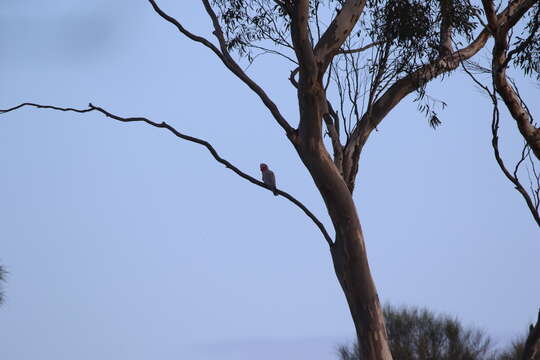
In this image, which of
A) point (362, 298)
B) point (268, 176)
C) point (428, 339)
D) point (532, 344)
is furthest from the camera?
point (428, 339)

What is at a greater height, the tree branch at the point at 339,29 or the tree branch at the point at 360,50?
the tree branch at the point at 360,50

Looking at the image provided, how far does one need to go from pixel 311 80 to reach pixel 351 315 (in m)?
1.88

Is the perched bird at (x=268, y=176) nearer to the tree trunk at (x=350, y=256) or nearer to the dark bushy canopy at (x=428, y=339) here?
the tree trunk at (x=350, y=256)

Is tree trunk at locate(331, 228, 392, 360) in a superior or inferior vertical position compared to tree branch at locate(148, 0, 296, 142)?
inferior

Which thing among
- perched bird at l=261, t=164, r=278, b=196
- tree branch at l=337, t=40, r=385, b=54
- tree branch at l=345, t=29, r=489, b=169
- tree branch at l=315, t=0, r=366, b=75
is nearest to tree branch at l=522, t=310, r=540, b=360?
perched bird at l=261, t=164, r=278, b=196

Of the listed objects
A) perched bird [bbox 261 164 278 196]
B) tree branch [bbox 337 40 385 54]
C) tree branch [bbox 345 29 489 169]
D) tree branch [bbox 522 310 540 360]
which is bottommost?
tree branch [bbox 522 310 540 360]

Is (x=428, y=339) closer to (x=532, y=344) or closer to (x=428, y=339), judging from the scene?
(x=428, y=339)

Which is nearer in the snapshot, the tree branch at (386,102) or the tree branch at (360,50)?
the tree branch at (386,102)

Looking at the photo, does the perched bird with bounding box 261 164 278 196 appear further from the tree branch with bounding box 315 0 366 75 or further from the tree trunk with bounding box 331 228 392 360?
the tree branch with bounding box 315 0 366 75

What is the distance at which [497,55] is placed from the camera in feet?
26.2

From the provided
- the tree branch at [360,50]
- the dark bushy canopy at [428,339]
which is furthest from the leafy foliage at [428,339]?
the tree branch at [360,50]

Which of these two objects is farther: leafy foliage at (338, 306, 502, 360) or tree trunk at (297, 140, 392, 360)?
leafy foliage at (338, 306, 502, 360)

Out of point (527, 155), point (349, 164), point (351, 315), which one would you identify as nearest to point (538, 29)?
point (527, 155)

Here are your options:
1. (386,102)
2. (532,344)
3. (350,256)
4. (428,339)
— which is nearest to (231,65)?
(386,102)
